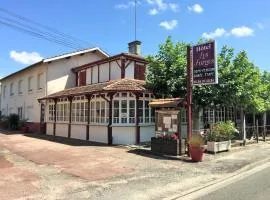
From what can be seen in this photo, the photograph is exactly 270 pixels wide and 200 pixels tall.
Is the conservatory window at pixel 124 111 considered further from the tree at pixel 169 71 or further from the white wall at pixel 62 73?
the white wall at pixel 62 73

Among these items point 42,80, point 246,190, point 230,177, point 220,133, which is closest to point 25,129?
point 42,80

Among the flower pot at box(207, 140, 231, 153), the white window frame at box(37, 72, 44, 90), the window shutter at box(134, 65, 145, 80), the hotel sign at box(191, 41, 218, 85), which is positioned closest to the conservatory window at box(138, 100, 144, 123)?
the window shutter at box(134, 65, 145, 80)

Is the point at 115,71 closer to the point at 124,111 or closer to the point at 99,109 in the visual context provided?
the point at 99,109

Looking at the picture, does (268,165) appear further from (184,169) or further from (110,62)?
(110,62)

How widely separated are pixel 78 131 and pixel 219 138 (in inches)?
382

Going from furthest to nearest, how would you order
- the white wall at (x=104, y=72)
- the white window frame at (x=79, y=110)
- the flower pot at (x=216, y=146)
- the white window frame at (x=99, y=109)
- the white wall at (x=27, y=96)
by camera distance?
the white wall at (x=27, y=96)
the white wall at (x=104, y=72)
the white window frame at (x=79, y=110)
the white window frame at (x=99, y=109)
the flower pot at (x=216, y=146)

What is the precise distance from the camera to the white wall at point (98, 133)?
→ 1966 centimetres

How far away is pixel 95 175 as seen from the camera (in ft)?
35.2

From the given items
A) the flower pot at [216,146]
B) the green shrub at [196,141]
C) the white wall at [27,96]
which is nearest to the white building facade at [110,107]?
the white wall at [27,96]

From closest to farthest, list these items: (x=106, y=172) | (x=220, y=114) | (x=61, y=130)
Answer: (x=106, y=172) → (x=61, y=130) → (x=220, y=114)

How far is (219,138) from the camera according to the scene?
16.5 metres

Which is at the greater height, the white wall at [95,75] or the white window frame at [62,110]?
the white wall at [95,75]

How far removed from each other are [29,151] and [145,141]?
650cm

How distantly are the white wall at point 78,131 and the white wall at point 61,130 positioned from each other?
0.98m
